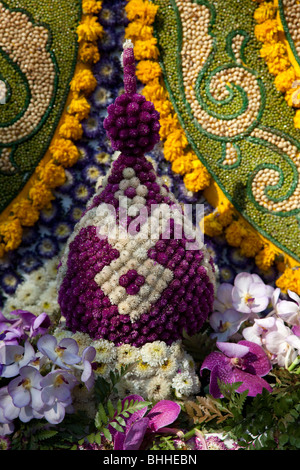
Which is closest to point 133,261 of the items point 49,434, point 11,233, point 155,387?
point 155,387

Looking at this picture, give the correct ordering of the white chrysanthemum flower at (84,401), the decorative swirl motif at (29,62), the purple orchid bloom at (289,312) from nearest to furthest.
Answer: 1. the white chrysanthemum flower at (84,401)
2. the purple orchid bloom at (289,312)
3. the decorative swirl motif at (29,62)

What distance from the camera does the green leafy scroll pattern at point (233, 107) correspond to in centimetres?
150

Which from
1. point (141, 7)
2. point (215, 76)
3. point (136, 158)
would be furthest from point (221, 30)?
point (136, 158)

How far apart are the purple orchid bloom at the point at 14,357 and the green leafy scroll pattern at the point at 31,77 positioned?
569 millimetres

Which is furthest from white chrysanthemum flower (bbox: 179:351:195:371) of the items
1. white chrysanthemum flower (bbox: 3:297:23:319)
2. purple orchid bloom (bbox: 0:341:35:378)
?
white chrysanthemum flower (bbox: 3:297:23:319)

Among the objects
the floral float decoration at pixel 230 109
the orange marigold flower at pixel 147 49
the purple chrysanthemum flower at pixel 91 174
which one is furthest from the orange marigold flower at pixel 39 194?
the orange marigold flower at pixel 147 49

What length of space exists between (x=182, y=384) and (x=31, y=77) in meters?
0.98

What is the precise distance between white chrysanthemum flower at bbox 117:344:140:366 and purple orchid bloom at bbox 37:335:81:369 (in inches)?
4.5

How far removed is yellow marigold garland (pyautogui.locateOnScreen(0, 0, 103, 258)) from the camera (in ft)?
4.89

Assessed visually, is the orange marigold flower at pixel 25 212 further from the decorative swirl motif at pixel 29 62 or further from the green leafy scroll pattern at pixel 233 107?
the green leafy scroll pattern at pixel 233 107

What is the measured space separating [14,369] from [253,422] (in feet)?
1.70

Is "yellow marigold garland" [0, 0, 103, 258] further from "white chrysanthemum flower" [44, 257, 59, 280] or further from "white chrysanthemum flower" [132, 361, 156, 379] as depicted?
"white chrysanthemum flower" [132, 361, 156, 379]
